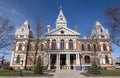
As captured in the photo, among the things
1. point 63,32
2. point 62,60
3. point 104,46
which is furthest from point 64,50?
point 104,46

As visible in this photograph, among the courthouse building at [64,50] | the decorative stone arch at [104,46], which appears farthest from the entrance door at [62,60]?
the decorative stone arch at [104,46]

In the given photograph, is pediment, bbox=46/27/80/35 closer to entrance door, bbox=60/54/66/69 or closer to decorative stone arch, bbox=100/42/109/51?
entrance door, bbox=60/54/66/69

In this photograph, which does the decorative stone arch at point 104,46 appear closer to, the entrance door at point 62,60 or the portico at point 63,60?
the portico at point 63,60

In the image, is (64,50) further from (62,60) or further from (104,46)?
(104,46)

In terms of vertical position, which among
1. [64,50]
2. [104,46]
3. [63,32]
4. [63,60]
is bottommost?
[63,60]

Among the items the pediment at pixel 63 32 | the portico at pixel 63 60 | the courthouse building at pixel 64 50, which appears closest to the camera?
the portico at pixel 63 60

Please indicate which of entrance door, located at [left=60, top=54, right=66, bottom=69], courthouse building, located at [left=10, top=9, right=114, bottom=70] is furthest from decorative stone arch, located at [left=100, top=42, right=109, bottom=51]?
entrance door, located at [left=60, top=54, right=66, bottom=69]

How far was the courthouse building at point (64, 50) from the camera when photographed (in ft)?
117

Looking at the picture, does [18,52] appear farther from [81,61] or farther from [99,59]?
[99,59]

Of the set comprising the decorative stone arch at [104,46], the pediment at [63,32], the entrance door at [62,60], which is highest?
the pediment at [63,32]

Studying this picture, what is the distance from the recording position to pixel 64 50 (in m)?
35.8

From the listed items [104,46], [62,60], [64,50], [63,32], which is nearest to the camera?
[64,50]

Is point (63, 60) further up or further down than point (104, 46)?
further down

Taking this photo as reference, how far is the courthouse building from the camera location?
3559 centimetres
